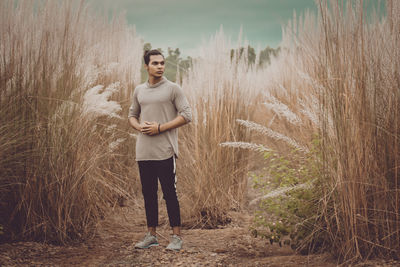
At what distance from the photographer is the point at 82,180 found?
2.80m

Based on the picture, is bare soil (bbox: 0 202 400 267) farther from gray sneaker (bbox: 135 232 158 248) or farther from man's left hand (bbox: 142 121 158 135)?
man's left hand (bbox: 142 121 158 135)

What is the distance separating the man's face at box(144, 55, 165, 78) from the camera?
2766mm

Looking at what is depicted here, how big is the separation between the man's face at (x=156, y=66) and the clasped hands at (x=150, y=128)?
373 millimetres

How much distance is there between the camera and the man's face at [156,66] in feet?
9.07

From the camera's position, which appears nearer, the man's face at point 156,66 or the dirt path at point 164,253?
the dirt path at point 164,253

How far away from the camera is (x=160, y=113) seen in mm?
2764

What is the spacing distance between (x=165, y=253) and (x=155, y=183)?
20.5 inches

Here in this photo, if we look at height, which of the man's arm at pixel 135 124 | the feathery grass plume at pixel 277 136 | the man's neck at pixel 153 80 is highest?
the man's neck at pixel 153 80

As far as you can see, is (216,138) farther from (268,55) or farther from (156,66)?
(268,55)

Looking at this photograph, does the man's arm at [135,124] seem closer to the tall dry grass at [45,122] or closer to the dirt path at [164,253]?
the tall dry grass at [45,122]

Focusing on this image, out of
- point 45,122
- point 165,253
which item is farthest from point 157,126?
point 165,253

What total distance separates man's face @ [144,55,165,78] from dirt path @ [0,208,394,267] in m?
1.32

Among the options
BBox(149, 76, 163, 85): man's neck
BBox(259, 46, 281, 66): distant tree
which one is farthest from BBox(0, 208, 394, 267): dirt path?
BBox(259, 46, 281, 66): distant tree

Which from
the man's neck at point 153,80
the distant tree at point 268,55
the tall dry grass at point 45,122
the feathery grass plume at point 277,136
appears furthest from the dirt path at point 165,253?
the distant tree at point 268,55
